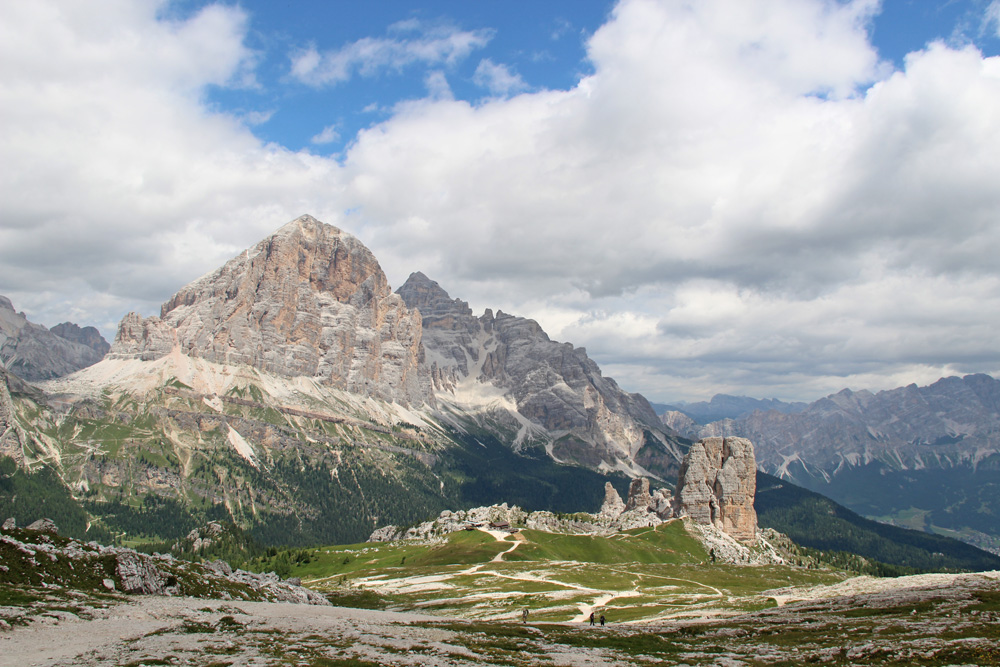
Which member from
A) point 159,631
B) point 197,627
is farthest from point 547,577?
point 159,631

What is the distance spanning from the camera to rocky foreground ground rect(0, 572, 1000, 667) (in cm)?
3856

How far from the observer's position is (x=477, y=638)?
5141 cm

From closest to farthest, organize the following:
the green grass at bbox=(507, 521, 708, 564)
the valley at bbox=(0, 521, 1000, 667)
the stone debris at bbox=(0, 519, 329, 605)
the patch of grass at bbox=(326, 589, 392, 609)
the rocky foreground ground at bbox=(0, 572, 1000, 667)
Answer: the rocky foreground ground at bbox=(0, 572, 1000, 667) → the valley at bbox=(0, 521, 1000, 667) → the stone debris at bbox=(0, 519, 329, 605) → the patch of grass at bbox=(326, 589, 392, 609) → the green grass at bbox=(507, 521, 708, 564)

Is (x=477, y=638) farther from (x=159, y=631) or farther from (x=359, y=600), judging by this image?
(x=359, y=600)

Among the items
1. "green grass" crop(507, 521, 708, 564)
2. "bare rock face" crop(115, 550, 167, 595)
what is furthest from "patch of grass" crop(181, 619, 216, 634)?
"green grass" crop(507, 521, 708, 564)

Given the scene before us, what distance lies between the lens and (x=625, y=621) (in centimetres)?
8094

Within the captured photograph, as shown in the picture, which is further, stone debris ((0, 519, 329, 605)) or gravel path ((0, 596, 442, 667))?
stone debris ((0, 519, 329, 605))

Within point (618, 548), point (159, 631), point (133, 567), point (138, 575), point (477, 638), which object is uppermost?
point (133, 567)

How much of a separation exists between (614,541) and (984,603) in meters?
121

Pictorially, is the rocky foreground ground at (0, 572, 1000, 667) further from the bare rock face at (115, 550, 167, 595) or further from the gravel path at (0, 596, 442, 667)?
the bare rock face at (115, 550, 167, 595)

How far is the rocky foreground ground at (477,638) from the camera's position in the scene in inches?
1518

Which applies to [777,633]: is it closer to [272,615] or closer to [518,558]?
[272,615]

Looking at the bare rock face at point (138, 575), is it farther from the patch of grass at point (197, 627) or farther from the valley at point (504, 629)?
the patch of grass at point (197, 627)

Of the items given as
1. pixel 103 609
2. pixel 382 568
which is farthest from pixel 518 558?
pixel 103 609
